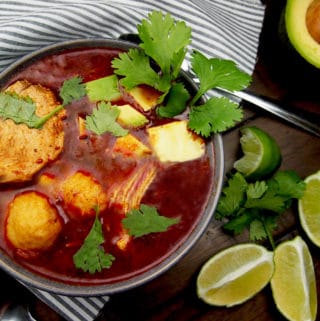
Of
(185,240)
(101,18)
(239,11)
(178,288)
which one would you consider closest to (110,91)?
(101,18)

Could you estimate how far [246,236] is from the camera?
2.21 m

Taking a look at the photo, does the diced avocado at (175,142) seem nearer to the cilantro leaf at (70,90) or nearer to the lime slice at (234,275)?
the cilantro leaf at (70,90)

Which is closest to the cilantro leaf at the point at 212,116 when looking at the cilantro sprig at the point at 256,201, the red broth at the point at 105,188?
the red broth at the point at 105,188

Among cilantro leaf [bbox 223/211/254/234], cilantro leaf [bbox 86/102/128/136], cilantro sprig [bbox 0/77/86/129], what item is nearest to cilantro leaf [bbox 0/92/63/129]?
cilantro sprig [bbox 0/77/86/129]

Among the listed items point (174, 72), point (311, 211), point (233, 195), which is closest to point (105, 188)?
point (174, 72)

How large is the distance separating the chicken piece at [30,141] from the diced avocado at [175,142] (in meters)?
0.30

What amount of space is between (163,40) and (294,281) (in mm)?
1074

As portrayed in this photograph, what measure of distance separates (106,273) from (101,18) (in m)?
0.86

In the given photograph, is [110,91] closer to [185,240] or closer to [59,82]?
[59,82]

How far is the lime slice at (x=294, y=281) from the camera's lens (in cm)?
219

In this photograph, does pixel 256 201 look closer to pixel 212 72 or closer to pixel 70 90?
pixel 212 72

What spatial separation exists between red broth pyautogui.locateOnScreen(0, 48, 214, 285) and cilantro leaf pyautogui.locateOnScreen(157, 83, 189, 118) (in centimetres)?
4

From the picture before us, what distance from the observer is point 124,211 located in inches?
70.3

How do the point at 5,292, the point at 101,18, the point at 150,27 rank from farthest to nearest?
the point at 5,292, the point at 101,18, the point at 150,27
